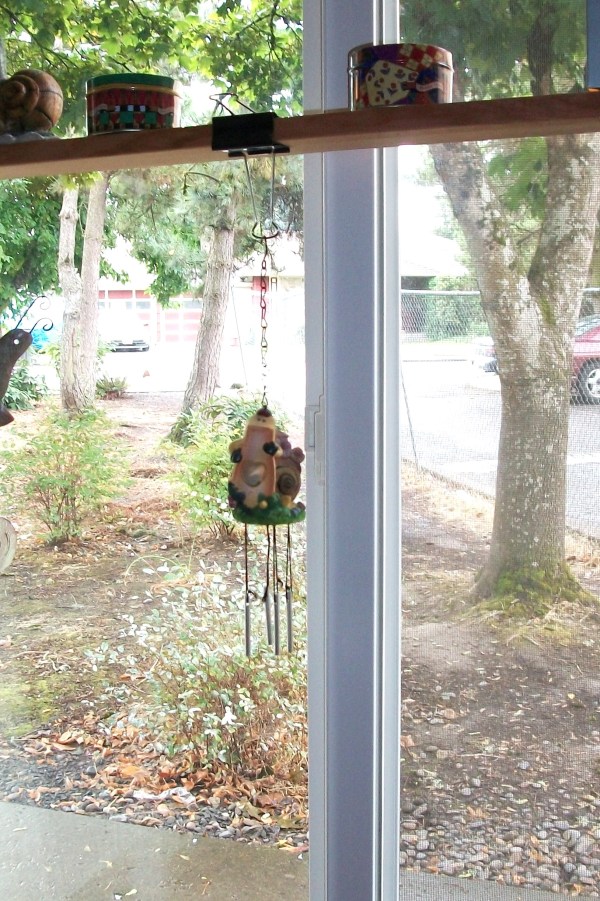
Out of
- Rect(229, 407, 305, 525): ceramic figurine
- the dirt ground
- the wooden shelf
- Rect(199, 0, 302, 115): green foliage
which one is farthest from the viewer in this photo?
Rect(199, 0, 302, 115): green foliage

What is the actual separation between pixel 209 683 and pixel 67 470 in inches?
17.5

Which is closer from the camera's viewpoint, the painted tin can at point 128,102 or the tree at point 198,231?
the painted tin can at point 128,102

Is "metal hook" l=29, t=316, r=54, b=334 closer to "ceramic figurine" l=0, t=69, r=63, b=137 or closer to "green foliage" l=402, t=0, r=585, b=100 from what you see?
"ceramic figurine" l=0, t=69, r=63, b=137

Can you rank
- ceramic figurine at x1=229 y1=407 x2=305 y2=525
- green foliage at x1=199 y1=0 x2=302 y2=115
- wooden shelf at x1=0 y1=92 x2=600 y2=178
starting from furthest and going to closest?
1. green foliage at x1=199 y1=0 x2=302 y2=115
2. ceramic figurine at x1=229 y1=407 x2=305 y2=525
3. wooden shelf at x1=0 y1=92 x2=600 y2=178

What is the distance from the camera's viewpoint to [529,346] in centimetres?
138

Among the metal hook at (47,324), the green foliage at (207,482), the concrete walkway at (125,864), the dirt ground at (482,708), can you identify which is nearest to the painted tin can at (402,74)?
the dirt ground at (482,708)

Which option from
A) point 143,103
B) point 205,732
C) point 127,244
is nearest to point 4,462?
point 127,244

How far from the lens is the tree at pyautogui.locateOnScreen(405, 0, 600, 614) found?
4.38ft

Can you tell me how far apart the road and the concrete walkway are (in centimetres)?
74

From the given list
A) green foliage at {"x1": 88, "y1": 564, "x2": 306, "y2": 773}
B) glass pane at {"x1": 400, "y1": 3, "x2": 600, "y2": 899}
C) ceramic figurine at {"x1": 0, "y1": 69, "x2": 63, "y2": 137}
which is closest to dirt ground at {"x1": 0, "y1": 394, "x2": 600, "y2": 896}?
glass pane at {"x1": 400, "y1": 3, "x2": 600, "y2": 899}

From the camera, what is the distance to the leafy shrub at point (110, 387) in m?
1.67

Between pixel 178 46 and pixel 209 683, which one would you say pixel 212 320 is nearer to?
pixel 178 46

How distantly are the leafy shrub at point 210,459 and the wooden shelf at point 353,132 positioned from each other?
0.48m

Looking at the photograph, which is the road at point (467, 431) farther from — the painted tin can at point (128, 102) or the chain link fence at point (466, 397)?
the painted tin can at point (128, 102)
